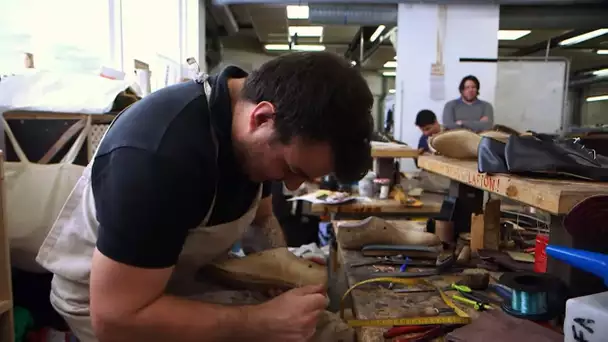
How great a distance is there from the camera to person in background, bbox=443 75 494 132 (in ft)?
17.4

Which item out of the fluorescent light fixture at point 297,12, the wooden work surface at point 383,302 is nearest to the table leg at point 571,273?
the wooden work surface at point 383,302

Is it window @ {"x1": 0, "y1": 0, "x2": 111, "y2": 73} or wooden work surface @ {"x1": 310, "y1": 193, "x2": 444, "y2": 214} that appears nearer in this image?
window @ {"x1": 0, "y1": 0, "x2": 111, "y2": 73}

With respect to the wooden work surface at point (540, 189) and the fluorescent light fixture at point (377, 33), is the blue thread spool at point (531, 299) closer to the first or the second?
the wooden work surface at point (540, 189)

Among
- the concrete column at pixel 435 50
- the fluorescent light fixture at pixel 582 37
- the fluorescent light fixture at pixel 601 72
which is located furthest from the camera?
the fluorescent light fixture at pixel 601 72

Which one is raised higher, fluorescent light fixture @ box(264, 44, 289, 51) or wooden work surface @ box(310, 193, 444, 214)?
fluorescent light fixture @ box(264, 44, 289, 51)

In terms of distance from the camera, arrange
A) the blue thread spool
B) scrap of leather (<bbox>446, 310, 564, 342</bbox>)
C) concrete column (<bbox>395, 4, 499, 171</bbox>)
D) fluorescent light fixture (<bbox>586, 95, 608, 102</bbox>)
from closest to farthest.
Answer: scrap of leather (<bbox>446, 310, 564, 342</bbox>) → the blue thread spool → concrete column (<bbox>395, 4, 499, 171</bbox>) → fluorescent light fixture (<bbox>586, 95, 608, 102</bbox>)

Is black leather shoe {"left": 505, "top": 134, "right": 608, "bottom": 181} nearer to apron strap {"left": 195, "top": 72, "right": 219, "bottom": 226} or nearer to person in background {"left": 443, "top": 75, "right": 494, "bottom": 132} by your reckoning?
apron strap {"left": 195, "top": 72, "right": 219, "bottom": 226}

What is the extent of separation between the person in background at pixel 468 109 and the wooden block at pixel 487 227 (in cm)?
383

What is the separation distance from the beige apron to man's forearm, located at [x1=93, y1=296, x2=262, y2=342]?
0.55 feet

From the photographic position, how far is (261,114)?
89 centimetres

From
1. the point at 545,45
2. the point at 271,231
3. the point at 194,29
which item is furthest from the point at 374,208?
the point at 545,45

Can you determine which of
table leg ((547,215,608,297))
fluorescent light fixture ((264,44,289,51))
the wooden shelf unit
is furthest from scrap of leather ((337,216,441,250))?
fluorescent light fixture ((264,44,289,51))

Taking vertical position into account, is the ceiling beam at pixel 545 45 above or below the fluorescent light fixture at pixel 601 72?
above

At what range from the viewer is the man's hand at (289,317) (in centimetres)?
92
